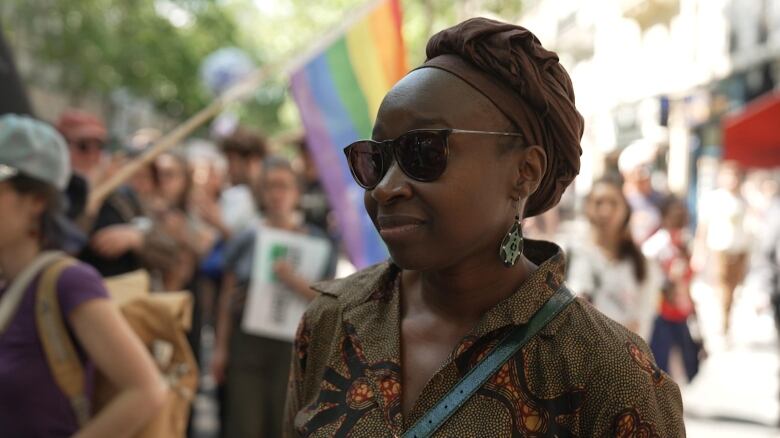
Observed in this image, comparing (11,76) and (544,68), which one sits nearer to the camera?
(544,68)

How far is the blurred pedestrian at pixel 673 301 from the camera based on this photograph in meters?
7.61

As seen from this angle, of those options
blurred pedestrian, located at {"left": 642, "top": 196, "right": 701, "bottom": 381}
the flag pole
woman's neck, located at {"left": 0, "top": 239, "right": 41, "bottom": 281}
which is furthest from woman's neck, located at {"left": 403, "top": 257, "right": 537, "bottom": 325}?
blurred pedestrian, located at {"left": 642, "top": 196, "right": 701, "bottom": 381}

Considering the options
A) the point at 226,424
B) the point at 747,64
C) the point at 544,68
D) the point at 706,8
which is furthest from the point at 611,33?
the point at 544,68

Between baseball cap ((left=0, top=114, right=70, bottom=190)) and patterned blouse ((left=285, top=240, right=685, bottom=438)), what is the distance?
1.50 m

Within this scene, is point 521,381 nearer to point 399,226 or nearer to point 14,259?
point 399,226

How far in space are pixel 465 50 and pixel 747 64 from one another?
941 inches

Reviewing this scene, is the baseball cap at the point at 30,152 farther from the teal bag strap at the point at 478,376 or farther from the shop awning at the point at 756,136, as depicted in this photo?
the shop awning at the point at 756,136

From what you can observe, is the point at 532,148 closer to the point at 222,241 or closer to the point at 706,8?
the point at 222,241

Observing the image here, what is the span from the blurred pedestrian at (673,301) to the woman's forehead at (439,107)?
524 cm

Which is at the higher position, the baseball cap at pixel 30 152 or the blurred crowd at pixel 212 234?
the baseball cap at pixel 30 152

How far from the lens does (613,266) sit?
19.7 ft

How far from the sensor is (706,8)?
26641 mm

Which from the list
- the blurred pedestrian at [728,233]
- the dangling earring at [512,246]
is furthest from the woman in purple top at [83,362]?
the blurred pedestrian at [728,233]

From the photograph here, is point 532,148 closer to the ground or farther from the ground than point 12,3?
closer to the ground
